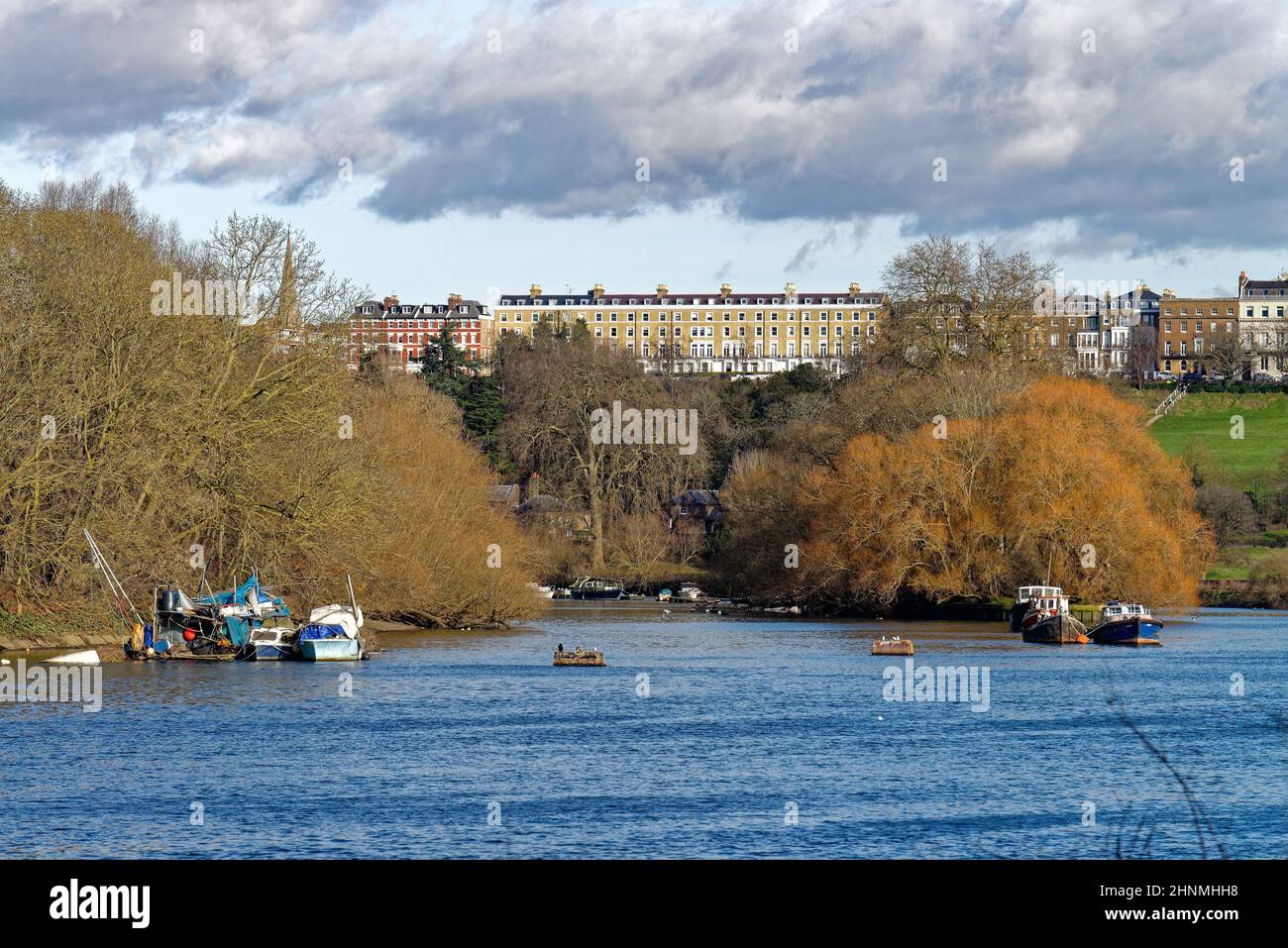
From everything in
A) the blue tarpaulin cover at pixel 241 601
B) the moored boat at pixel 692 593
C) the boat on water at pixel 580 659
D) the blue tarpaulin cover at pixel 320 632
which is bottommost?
the moored boat at pixel 692 593

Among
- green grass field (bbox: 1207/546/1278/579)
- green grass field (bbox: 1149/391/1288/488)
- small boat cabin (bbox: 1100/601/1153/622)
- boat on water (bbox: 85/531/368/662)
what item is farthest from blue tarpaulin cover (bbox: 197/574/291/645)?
green grass field (bbox: 1149/391/1288/488)

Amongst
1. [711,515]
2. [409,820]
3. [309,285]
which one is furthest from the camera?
[711,515]

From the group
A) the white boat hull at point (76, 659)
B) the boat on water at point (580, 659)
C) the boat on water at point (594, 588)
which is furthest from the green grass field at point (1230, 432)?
the white boat hull at point (76, 659)

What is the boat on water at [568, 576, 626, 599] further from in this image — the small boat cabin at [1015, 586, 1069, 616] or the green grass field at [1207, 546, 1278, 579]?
the green grass field at [1207, 546, 1278, 579]

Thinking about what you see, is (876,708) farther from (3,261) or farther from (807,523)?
(807,523)

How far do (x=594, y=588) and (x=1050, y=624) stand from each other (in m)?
39.3

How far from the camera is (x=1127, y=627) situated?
63969 mm

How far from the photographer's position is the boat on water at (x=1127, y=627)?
63656mm

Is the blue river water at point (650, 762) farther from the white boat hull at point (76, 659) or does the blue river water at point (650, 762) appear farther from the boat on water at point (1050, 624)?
the boat on water at point (1050, 624)

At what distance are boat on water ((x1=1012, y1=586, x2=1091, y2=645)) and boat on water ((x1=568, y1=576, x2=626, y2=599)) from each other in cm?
3495

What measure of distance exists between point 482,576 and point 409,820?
138 ft

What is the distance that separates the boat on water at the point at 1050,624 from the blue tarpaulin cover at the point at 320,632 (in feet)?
87.5

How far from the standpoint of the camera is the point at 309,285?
58031mm
